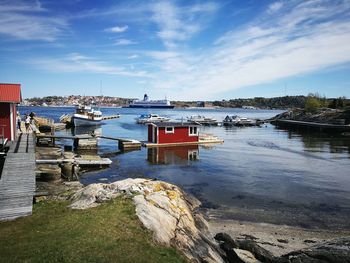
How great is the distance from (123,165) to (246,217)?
18.6m

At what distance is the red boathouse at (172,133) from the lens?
49.6 metres

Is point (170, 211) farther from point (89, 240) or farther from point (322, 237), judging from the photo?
point (322, 237)

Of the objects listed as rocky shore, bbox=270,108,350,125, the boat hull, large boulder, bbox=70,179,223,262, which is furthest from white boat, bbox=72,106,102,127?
large boulder, bbox=70,179,223,262

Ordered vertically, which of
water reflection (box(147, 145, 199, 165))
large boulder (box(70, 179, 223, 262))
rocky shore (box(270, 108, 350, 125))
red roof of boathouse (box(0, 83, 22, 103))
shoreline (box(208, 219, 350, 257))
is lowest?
shoreline (box(208, 219, 350, 257))

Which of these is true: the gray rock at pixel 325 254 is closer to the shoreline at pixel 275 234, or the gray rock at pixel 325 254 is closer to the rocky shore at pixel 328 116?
the shoreline at pixel 275 234

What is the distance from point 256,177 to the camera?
31844 millimetres

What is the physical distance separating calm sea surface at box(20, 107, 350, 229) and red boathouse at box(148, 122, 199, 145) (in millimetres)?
2426

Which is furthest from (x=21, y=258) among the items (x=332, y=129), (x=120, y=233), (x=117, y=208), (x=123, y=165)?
(x=332, y=129)

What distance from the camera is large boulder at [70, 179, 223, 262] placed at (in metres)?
13.0

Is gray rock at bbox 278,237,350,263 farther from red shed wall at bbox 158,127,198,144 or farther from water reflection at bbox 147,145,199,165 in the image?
red shed wall at bbox 158,127,198,144

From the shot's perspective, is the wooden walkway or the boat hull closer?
the wooden walkway

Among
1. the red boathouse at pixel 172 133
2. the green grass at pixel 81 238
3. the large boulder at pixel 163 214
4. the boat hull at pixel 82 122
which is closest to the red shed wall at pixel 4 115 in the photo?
the large boulder at pixel 163 214

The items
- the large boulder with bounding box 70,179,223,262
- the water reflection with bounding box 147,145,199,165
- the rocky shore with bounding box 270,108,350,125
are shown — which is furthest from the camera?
the rocky shore with bounding box 270,108,350,125

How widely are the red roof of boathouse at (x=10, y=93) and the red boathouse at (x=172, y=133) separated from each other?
23666mm
